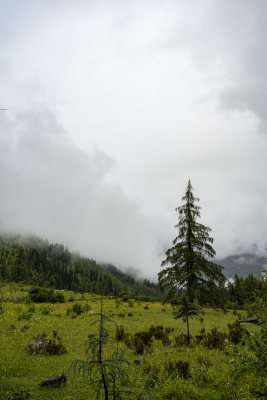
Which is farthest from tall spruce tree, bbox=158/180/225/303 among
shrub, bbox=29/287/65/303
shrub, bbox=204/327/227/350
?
shrub, bbox=29/287/65/303

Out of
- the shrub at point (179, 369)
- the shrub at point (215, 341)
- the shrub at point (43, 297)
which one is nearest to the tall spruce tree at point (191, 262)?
the shrub at point (215, 341)

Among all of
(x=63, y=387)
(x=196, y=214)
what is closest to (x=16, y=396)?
(x=63, y=387)

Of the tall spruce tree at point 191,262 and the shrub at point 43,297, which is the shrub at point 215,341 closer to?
the tall spruce tree at point 191,262

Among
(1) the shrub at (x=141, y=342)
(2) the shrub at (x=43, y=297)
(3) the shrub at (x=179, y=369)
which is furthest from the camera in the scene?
(2) the shrub at (x=43, y=297)

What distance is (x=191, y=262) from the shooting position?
792 inches

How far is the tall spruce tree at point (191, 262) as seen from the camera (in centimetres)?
2064

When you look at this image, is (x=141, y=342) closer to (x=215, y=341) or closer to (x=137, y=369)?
(x=137, y=369)

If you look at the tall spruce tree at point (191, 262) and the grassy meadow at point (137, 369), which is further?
the tall spruce tree at point (191, 262)

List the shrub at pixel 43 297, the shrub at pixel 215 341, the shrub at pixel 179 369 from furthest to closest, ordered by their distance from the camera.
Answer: the shrub at pixel 43 297 → the shrub at pixel 215 341 → the shrub at pixel 179 369

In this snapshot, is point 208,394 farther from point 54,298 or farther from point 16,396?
point 54,298

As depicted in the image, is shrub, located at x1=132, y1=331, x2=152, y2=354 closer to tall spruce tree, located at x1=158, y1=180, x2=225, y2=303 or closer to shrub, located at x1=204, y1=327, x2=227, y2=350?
shrub, located at x1=204, y1=327, x2=227, y2=350

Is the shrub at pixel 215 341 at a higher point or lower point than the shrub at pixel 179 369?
lower

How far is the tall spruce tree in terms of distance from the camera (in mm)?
20641

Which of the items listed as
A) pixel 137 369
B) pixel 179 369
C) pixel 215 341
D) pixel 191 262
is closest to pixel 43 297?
pixel 191 262
